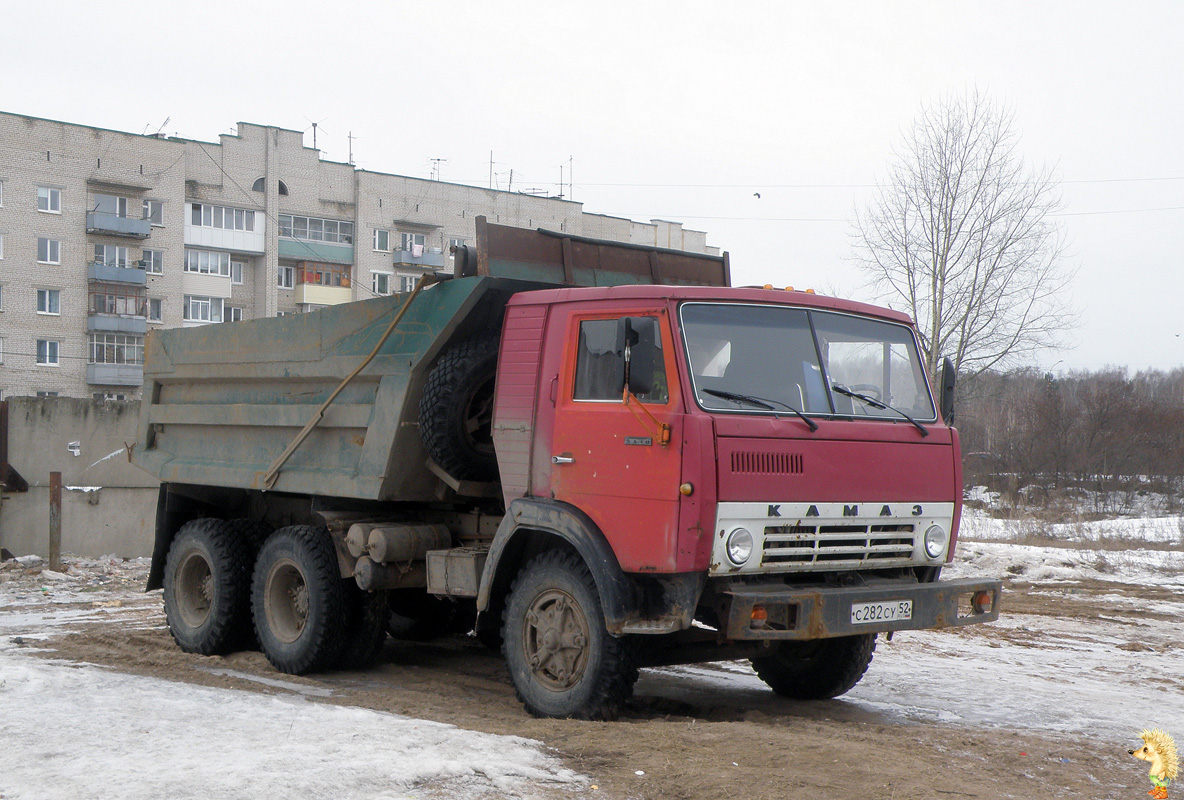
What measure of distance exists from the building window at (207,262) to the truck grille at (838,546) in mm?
52534

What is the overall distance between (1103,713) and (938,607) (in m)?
1.65

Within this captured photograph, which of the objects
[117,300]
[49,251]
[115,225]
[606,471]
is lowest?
[606,471]

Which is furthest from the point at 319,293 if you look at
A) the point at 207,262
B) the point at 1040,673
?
the point at 1040,673

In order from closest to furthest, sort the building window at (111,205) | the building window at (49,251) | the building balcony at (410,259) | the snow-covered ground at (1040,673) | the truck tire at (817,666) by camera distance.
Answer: the snow-covered ground at (1040,673), the truck tire at (817,666), the building window at (49,251), the building window at (111,205), the building balcony at (410,259)

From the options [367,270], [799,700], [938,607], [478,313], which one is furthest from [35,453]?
[367,270]

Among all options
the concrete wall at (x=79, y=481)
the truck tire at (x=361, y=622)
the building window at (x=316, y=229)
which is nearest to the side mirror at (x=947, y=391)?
the truck tire at (x=361, y=622)

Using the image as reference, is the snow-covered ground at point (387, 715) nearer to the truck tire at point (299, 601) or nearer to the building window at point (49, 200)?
the truck tire at point (299, 601)

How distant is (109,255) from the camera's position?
168ft

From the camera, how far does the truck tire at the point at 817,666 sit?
24.4 feet

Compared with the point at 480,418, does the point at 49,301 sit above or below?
above

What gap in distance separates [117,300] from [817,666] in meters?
49.7

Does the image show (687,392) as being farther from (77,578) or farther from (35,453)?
(35,453)

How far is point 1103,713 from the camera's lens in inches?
283

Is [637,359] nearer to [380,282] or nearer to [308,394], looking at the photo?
[308,394]
